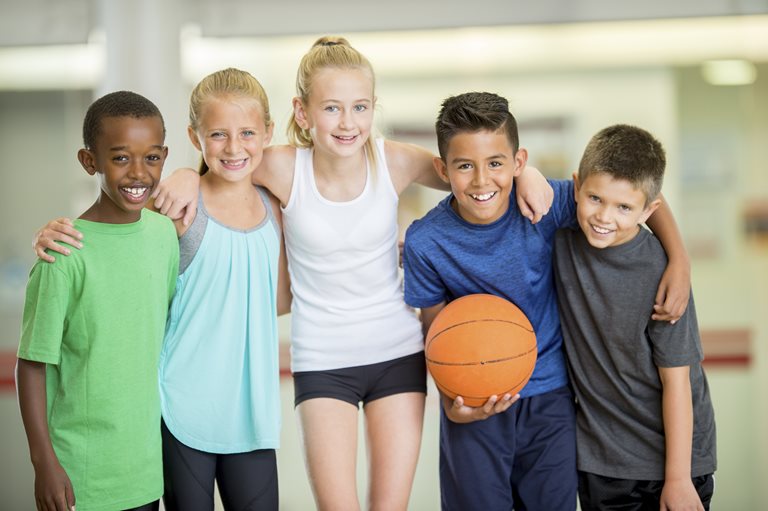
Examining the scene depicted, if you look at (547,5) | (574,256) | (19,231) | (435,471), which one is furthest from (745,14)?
(19,231)

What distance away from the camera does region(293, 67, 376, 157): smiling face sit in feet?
6.86

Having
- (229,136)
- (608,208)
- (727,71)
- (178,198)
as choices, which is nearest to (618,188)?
(608,208)

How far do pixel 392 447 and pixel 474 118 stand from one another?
0.85 metres

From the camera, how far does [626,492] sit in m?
2.06

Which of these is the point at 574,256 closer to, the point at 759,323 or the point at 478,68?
the point at 478,68

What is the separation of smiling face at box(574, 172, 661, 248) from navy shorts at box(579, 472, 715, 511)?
1.96ft

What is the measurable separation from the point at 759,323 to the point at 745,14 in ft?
4.52

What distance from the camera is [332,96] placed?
210 centimetres

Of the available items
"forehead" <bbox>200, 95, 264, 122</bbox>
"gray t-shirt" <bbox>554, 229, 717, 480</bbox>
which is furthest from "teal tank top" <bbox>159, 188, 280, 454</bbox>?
"gray t-shirt" <bbox>554, 229, 717, 480</bbox>

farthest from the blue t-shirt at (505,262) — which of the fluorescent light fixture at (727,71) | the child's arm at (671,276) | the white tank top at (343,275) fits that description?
the fluorescent light fixture at (727,71)

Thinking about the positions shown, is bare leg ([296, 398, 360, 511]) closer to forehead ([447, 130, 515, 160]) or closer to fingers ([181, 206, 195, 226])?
fingers ([181, 206, 195, 226])

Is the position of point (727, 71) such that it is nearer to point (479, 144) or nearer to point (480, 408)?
point (479, 144)

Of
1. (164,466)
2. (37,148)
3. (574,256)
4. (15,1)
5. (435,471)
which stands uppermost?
(15,1)

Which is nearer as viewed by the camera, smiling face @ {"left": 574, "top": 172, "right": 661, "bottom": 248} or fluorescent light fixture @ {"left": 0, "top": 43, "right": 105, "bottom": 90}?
smiling face @ {"left": 574, "top": 172, "right": 661, "bottom": 248}
